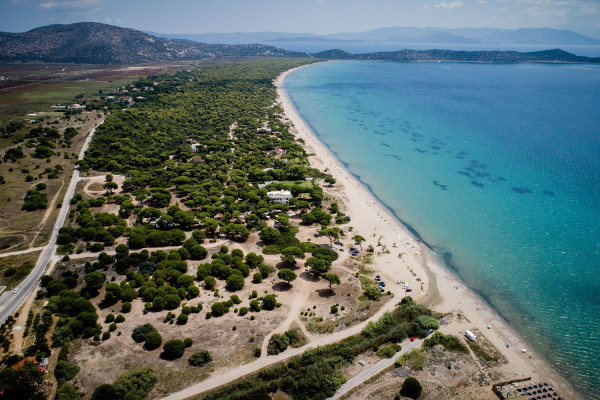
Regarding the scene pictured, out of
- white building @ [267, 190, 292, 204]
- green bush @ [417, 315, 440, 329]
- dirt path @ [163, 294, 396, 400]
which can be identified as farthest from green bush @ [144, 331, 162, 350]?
white building @ [267, 190, 292, 204]

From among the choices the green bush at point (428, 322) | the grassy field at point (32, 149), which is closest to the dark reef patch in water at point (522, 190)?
the green bush at point (428, 322)

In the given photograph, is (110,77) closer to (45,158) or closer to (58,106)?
(58,106)

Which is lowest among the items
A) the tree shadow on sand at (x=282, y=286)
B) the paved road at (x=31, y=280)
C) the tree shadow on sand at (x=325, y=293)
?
the tree shadow on sand at (x=325, y=293)

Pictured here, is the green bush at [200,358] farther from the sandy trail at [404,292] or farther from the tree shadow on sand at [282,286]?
the tree shadow on sand at [282,286]

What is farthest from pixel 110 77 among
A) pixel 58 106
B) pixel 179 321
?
pixel 179 321

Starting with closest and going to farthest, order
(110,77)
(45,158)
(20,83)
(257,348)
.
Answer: (257,348)
(45,158)
(20,83)
(110,77)

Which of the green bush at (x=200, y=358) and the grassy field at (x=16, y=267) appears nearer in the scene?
the green bush at (x=200, y=358)
